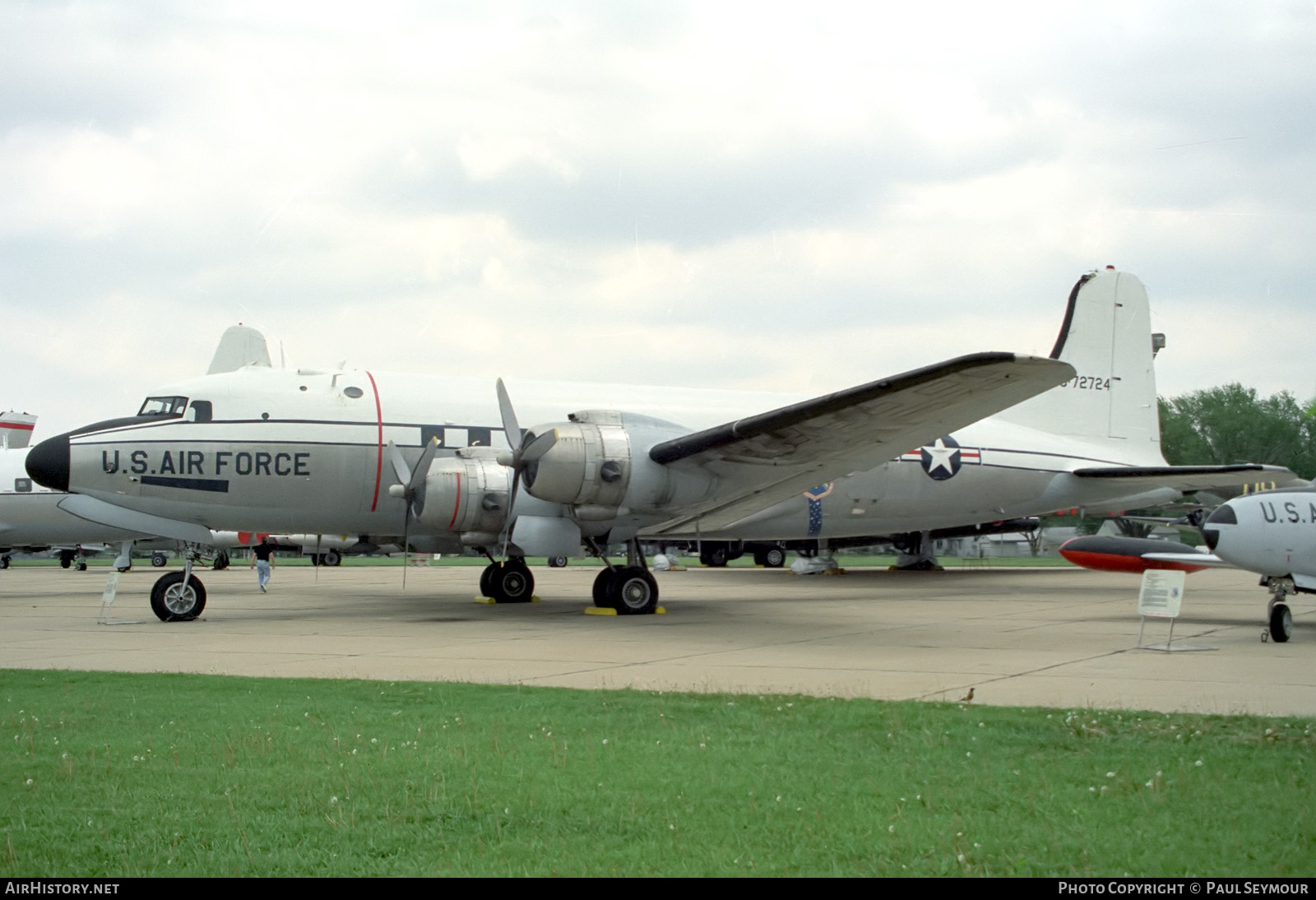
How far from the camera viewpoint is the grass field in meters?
4.19

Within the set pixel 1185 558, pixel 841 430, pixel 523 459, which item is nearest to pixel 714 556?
pixel 1185 558

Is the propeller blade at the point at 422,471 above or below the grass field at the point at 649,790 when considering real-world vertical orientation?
above

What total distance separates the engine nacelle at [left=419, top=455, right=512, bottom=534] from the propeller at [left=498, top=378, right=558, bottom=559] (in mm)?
295

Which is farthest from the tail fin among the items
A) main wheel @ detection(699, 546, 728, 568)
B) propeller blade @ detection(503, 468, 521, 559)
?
main wheel @ detection(699, 546, 728, 568)

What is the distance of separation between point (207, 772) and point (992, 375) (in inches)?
398

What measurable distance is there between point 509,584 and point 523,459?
6708 millimetres

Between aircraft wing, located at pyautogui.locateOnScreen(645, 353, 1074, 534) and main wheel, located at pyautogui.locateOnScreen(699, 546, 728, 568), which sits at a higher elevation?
aircraft wing, located at pyautogui.locateOnScreen(645, 353, 1074, 534)

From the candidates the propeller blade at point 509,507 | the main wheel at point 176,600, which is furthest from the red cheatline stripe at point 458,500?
the main wheel at point 176,600

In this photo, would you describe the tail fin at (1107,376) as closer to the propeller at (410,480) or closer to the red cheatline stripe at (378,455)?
the propeller at (410,480)

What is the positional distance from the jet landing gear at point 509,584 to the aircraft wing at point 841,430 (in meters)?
4.68

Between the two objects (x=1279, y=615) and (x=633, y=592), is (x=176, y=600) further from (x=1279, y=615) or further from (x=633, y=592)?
(x=1279, y=615)

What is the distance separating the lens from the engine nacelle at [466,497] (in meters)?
16.7

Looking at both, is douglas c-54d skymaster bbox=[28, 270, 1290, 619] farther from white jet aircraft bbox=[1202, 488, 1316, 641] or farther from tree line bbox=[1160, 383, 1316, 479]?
tree line bbox=[1160, 383, 1316, 479]
